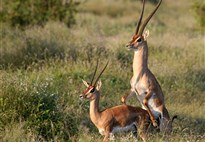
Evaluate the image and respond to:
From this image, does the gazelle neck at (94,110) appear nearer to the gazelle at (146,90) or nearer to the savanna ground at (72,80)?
the savanna ground at (72,80)

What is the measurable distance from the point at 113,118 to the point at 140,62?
1.11 metres

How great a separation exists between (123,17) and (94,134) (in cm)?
1894

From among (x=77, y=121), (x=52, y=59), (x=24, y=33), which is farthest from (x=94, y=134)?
(x=24, y=33)

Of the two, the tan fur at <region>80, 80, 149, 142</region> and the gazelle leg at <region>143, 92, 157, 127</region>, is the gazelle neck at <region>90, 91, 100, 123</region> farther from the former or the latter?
the gazelle leg at <region>143, 92, 157, 127</region>

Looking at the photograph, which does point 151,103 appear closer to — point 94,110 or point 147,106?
point 147,106

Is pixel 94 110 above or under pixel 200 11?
above

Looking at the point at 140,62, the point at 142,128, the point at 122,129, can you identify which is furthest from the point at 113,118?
the point at 140,62

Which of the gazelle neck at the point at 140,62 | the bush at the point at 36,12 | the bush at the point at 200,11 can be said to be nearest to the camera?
the gazelle neck at the point at 140,62

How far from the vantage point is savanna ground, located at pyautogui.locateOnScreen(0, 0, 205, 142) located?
823 cm

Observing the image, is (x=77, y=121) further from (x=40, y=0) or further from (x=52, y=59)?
(x=40, y=0)

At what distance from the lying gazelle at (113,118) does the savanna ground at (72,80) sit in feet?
0.58

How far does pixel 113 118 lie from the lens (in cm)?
764

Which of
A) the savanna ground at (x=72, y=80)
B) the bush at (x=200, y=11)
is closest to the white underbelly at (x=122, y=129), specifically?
the savanna ground at (x=72, y=80)

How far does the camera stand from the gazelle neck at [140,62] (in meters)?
8.35
